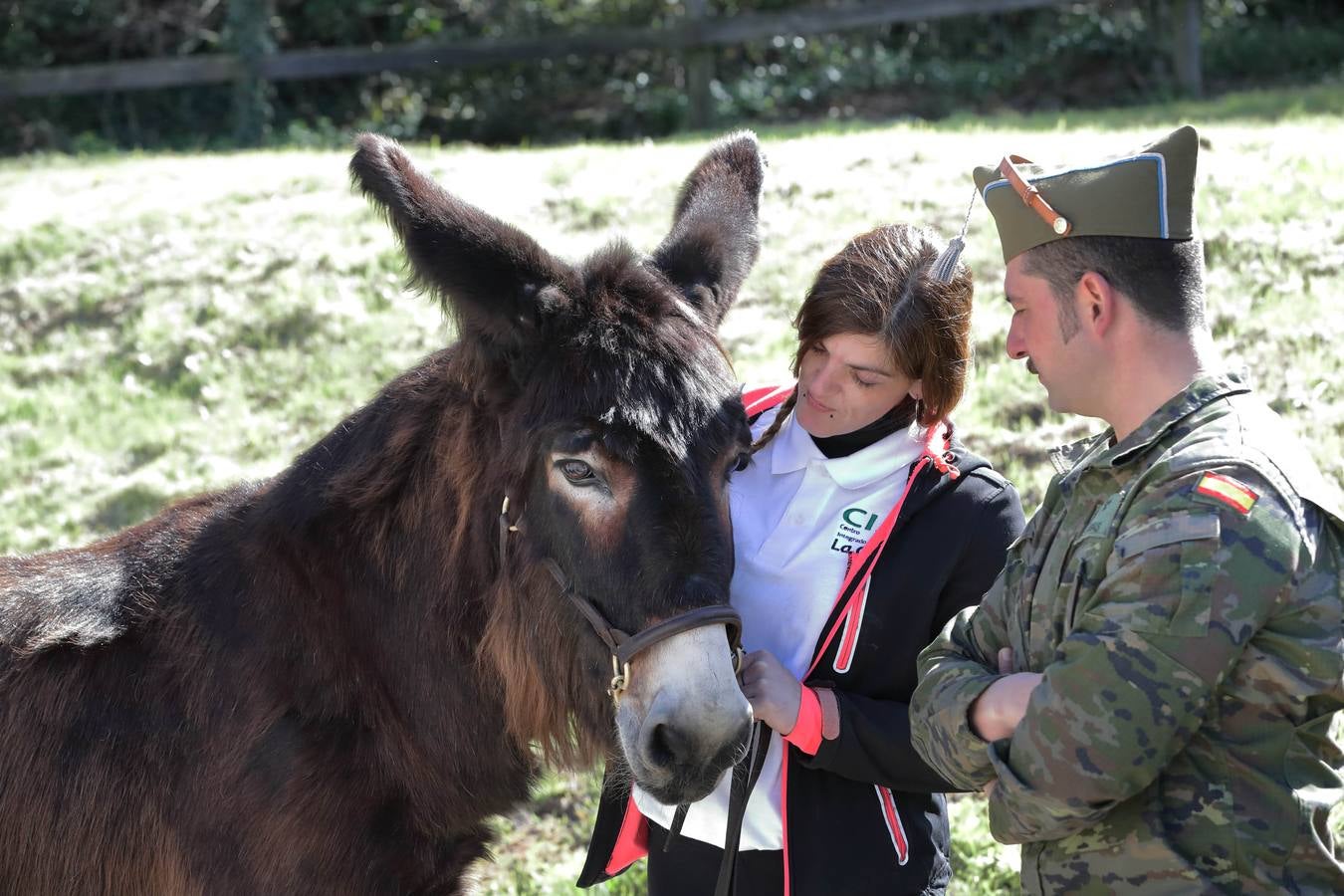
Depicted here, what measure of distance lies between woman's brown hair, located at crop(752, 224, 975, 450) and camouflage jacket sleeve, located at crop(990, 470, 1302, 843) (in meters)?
0.85

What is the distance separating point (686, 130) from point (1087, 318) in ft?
43.9

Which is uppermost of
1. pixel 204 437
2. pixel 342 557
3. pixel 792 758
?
pixel 342 557

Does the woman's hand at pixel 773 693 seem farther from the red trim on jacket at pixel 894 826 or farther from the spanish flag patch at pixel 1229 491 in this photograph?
the spanish flag patch at pixel 1229 491

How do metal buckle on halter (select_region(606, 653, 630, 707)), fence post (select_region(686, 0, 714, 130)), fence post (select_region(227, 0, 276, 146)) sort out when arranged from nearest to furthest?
1. metal buckle on halter (select_region(606, 653, 630, 707))
2. fence post (select_region(686, 0, 714, 130))
3. fence post (select_region(227, 0, 276, 146))

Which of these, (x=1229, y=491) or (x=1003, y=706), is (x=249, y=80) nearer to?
(x=1003, y=706)

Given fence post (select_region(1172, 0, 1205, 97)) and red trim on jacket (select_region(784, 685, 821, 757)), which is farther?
fence post (select_region(1172, 0, 1205, 97))

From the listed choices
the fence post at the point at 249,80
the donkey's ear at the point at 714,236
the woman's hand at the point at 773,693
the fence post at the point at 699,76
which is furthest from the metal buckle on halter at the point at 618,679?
the fence post at the point at 249,80

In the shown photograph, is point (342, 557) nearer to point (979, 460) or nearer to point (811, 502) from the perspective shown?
point (811, 502)

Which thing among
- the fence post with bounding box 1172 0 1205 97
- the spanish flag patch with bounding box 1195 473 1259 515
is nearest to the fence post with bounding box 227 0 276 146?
the fence post with bounding box 1172 0 1205 97

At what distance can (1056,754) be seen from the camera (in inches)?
80.1

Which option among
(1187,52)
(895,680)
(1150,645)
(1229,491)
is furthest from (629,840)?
(1187,52)

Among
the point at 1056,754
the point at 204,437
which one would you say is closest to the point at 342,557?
the point at 1056,754

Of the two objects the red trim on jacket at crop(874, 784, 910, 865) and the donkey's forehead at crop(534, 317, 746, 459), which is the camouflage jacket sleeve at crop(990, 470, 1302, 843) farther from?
the donkey's forehead at crop(534, 317, 746, 459)

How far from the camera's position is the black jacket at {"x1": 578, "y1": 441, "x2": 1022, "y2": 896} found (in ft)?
9.17
